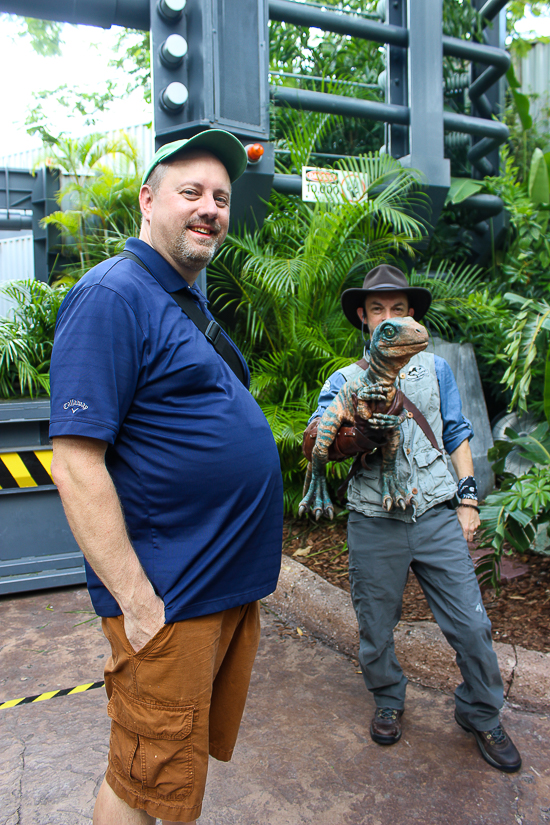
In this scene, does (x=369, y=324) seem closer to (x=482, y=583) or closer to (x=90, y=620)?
(x=482, y=583)

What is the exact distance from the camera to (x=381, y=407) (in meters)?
2.19

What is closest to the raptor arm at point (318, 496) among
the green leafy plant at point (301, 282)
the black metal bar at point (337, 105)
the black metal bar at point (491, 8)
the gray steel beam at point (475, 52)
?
the green leafy plant at point (301, 282)

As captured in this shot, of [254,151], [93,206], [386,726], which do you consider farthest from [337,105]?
[386,726]

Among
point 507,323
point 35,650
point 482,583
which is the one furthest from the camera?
point 507,323

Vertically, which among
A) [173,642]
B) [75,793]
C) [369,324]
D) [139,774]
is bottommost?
[75,793]

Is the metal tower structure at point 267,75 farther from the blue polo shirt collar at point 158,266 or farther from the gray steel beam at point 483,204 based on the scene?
the blue polo shirt collar at point 158,266

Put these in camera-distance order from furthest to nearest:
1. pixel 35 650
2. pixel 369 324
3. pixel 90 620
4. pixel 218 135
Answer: pixel 90 620 < pixel 35 650 < pixel 369 324 < pixel 218 135

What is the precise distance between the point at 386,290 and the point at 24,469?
2.83m

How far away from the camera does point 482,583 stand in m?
3.01

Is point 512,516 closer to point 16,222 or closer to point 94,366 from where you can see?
point 94,366

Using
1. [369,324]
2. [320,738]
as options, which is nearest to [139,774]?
[320,738]

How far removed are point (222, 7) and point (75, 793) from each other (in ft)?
15.0

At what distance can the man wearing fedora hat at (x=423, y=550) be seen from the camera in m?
2.33

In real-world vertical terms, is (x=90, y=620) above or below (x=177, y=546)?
below
